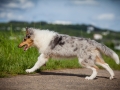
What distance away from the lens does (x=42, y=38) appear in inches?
386

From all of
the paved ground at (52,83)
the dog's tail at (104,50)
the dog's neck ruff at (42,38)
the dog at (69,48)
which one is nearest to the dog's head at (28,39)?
the dog at (69,48)

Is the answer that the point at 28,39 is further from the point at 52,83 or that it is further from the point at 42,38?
the point at 52,83

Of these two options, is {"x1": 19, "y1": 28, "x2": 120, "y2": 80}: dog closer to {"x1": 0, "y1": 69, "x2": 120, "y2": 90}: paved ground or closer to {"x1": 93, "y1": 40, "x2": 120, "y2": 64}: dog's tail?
{"x1": 93, "y1": 40, "x2": 120, "y2": 64}: dog's tail

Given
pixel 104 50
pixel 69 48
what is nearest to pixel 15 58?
pixel 69 48

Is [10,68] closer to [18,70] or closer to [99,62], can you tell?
[18,70]

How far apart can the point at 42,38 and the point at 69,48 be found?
1.09 m

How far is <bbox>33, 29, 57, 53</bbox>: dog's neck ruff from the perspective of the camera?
31.9ft

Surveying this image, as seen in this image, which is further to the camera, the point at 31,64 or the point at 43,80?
the point at 31,64

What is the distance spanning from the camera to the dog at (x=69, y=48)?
9.09 meters

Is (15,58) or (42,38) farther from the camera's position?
(15,58)

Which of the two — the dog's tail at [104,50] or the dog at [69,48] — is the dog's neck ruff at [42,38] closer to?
the dog at [69,48]

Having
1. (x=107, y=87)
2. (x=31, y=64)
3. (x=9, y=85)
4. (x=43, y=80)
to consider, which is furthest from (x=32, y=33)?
(x=107, y=87)

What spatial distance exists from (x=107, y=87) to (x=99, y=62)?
1.51 m

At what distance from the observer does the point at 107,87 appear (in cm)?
787
